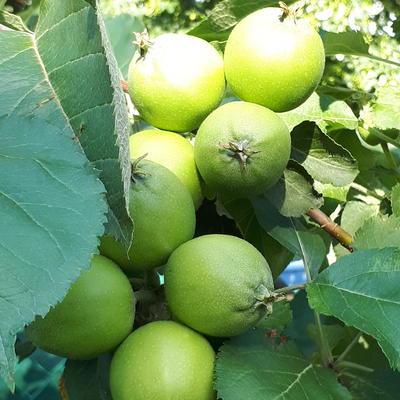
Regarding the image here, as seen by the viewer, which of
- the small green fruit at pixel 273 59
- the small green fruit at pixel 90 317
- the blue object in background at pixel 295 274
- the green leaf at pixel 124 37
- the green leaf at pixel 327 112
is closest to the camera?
the small green fruit at pixel 90 317

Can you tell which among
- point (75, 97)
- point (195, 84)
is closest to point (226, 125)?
point (195, 84)

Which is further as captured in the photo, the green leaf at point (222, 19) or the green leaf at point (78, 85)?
the green leaf at point (222, 19)

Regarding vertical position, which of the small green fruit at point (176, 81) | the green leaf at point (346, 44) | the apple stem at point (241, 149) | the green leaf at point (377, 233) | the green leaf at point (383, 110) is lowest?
the green leaf at point (377, 233)

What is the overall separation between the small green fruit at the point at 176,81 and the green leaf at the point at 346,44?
12.2 inches

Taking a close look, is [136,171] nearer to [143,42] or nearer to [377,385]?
[143,42]

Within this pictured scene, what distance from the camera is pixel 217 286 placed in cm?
61

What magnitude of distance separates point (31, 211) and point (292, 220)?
0.43 meters

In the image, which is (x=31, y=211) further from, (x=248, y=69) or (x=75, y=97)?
(x=248, y=69)

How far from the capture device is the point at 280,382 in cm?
68

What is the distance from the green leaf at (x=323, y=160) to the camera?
2.59ft

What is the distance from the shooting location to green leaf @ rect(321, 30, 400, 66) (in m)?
0.97

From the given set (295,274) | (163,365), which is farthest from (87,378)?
(295,274)

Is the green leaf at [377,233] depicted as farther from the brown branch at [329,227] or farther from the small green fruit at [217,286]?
the small green fruit at [217,286]

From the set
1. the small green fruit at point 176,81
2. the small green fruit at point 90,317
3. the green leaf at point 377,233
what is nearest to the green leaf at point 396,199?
the green leaf at point 377,233
